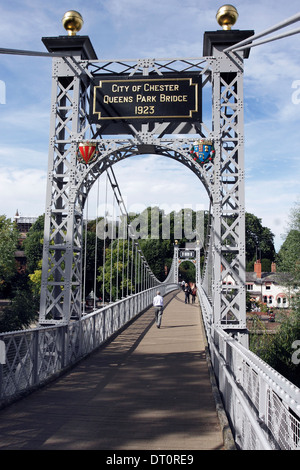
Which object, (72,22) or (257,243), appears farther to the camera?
(257,243)

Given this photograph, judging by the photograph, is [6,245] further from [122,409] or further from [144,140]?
[122,409]

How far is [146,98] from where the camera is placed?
32.5 feet

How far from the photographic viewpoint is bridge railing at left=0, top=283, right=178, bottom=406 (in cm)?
617

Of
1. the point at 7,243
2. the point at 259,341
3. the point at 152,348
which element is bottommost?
the point at 259,341

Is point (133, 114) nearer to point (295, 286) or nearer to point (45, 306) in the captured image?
point (45, 306)

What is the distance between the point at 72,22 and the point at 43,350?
7.04m

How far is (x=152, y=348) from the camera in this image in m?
11.2

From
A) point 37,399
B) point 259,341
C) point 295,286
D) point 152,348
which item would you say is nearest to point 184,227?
point 295,286

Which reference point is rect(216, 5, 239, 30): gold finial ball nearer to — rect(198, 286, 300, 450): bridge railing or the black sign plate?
the black sign plate

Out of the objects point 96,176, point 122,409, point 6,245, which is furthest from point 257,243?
point 122,409

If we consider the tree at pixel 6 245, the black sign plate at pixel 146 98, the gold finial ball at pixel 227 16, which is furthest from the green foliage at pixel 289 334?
the tree at pixel 6 245

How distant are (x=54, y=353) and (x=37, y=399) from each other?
5.81 ft

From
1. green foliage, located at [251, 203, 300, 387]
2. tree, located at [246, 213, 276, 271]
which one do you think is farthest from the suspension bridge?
tree, located at [246, 213, 276, 271]
